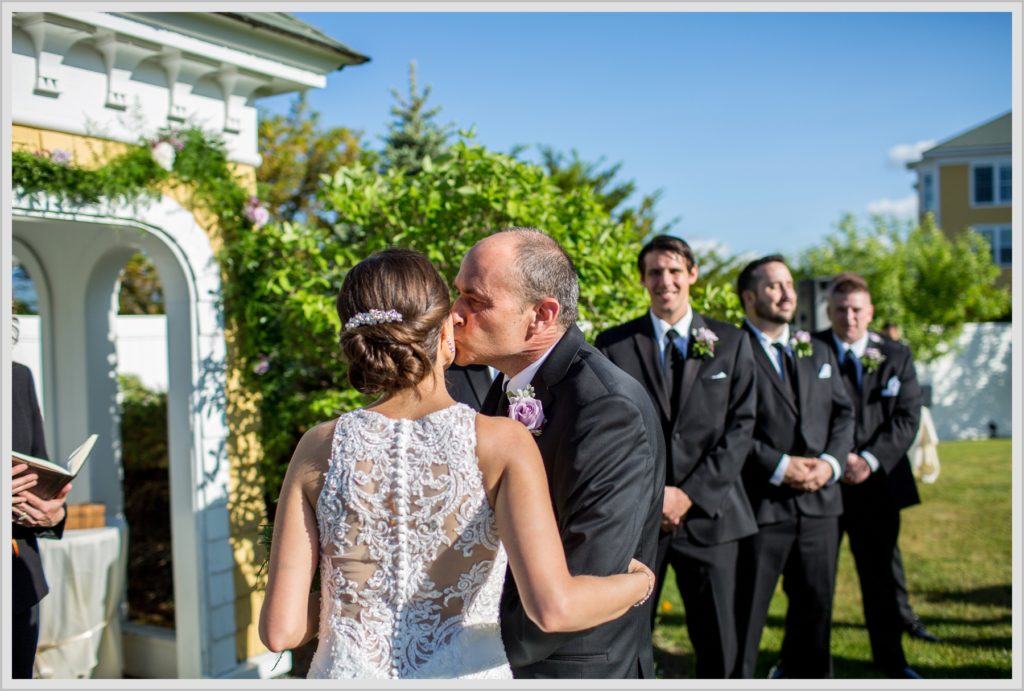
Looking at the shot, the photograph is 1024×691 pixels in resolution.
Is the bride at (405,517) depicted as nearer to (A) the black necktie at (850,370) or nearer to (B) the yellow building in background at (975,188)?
(A) the black necktie at (850,370)

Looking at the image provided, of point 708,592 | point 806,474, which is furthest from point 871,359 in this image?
point 708,592

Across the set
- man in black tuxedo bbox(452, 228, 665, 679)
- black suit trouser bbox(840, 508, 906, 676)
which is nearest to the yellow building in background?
black suit trouser bbox(840, 508, 906, 676)

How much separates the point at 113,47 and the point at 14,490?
9.62 feet

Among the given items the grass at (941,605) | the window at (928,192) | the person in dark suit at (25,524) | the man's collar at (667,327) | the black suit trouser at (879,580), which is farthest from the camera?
the window at (928,192)

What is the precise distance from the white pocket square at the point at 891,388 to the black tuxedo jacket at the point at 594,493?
431 cm

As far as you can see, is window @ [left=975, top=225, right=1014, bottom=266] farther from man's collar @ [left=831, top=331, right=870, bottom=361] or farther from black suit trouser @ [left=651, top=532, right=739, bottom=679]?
black suit trouser @ [left=651, top=532, right=739, bottom=679]

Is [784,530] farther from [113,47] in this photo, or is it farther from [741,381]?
[113,47]

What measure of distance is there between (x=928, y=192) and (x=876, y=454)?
38067 mm

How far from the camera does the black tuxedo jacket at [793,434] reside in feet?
18.5

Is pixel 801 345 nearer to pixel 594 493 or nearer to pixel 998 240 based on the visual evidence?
pixel 594 493

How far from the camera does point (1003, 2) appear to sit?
437 cm

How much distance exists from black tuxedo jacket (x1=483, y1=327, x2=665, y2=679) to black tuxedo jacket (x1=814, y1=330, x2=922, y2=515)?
4.06m

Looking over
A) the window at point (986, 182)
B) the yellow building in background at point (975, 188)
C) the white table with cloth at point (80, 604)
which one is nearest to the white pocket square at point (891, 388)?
the white table with cloth at point (80, 604)


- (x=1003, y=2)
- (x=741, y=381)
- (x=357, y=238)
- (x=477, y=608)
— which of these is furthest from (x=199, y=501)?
(x=1003, y=2)
